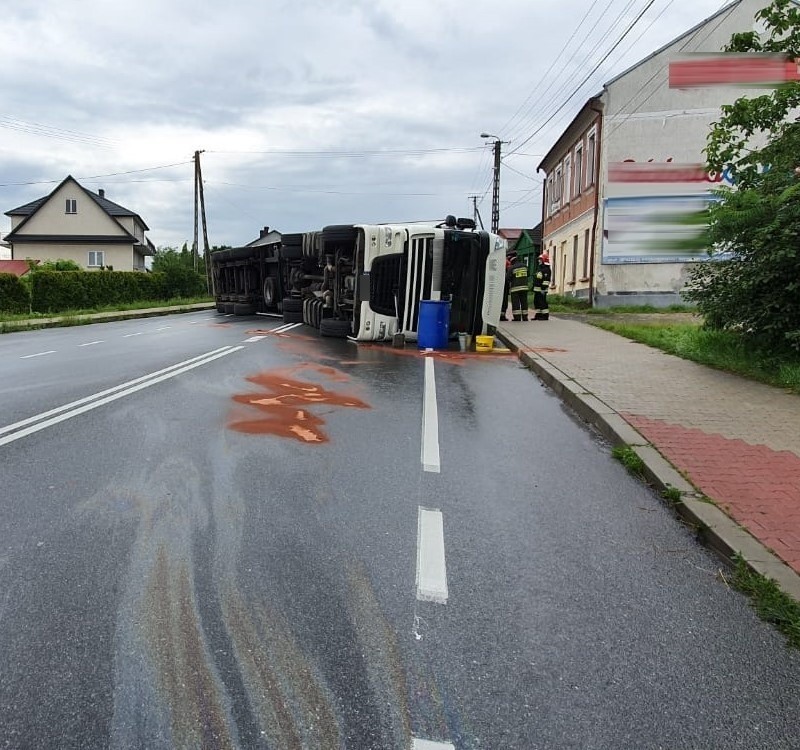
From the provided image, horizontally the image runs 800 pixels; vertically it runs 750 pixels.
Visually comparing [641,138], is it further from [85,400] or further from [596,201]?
[85,400]

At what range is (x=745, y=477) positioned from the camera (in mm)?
5031

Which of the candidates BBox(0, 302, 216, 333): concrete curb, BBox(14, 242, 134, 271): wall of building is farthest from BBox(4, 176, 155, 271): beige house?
BBox(0, 302, 216, 333): concrete curb

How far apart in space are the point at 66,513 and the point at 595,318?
64.7ft

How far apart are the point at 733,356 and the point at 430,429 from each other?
5.63 m

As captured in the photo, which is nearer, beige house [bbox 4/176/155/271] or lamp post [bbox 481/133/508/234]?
lamp post [bbox 481/133/508/234]

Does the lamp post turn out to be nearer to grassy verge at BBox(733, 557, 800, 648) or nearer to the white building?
the white building

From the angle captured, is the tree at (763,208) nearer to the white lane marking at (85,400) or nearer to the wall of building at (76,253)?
the white lane marking at (85,400)

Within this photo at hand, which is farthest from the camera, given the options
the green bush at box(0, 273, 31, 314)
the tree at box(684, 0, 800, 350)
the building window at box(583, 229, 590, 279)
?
the building window at box(583, 229, 590, 279)

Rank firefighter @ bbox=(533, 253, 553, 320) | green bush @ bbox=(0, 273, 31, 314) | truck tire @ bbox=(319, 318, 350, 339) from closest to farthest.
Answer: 1. truck tire @ bbox=(319, 318, 350, 339)
2. firefighter @ bbox=(533, 253, 553, 320)
3. green bush @ bbox=(0, 273, 31, 314)

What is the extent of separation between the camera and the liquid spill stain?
6.63m

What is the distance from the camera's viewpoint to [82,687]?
100 inches

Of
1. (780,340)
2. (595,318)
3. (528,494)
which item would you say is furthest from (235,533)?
(595,318)

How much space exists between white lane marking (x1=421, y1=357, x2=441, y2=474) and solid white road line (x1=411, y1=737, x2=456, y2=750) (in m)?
3.14

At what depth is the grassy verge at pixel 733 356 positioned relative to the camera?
28.9 ft
